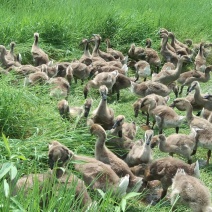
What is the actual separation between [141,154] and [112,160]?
1.94 feet

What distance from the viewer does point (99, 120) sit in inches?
291

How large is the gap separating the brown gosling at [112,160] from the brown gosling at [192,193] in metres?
0.45

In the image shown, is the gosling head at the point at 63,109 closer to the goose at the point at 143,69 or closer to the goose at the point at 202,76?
the goose at the point at 143,69

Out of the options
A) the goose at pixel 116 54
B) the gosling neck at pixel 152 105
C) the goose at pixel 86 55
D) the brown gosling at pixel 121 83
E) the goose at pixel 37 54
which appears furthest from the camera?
the goose at pixel 116 54

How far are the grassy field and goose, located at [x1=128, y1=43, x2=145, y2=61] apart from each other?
2.18 feet

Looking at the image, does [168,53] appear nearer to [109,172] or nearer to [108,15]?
[108,15]

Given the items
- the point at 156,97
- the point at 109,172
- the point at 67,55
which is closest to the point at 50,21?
the point at 67,55

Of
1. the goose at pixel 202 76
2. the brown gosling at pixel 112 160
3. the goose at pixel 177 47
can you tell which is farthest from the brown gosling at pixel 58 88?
the goose at pixel 177 47

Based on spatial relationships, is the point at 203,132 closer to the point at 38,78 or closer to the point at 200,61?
the point at 38,78

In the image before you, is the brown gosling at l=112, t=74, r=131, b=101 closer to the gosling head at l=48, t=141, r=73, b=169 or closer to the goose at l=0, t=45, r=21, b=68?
the goose at l=0, t=45, r=21, b=68

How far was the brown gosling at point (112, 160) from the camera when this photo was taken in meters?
5.77

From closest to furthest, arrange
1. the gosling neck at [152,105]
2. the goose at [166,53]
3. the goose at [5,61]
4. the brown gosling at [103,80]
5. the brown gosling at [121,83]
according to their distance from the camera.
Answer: the gosling neck at [152,105] < the brown gosling at [103,80] < the brown gosling at [121,83] < the goose at [5,61] < the goose at [166,53]

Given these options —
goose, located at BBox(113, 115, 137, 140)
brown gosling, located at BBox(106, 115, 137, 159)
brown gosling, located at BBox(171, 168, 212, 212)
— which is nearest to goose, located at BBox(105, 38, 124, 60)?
goose, located at BBox(113, 115, 137, 140)

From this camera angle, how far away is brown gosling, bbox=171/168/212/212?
5.41 m
